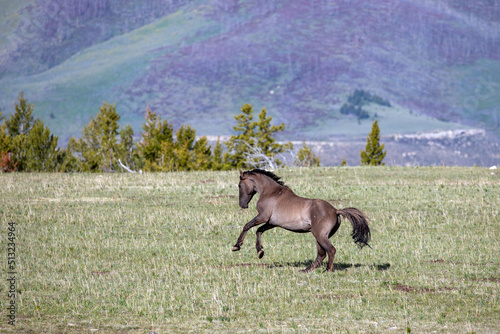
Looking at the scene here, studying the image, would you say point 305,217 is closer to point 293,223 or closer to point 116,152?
point 293,223

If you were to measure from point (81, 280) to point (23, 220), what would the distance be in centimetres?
1010

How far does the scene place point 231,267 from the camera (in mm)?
16875

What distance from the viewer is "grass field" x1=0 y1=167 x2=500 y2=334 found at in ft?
41.1

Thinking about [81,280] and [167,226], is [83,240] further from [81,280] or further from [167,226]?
[81,280]

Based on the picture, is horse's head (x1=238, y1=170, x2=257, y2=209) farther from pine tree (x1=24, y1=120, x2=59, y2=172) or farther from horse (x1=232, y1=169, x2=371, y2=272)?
pine tree (x1=24, y1=120, x2=59, y2=172)

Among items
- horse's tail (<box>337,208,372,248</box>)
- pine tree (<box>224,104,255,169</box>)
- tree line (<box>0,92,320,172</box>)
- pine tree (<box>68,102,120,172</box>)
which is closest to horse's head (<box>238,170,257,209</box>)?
horse's tail (<box>337,208,372,248</box>)

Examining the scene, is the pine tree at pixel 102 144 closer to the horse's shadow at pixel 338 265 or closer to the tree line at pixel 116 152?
the tree line at pixel 116 152

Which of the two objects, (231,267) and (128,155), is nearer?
(231,267)

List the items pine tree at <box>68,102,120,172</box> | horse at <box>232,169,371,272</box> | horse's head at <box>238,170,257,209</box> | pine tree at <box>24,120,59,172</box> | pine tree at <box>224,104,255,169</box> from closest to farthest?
horse at <box>232,169,371,272</box>, horse's head at <box>238,170,257,209</box>, pine tree at <box>24,120,59,172</box>, pine tree at <box>68,102,120,172</box>, pine tree at <box>224,104,255,169</box>

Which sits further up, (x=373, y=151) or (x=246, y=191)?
(x=373, y=151)

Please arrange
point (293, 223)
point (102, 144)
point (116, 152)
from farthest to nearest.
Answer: point (102, 144), point (116, 152), point (293, 223)

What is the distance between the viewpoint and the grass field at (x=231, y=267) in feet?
41.1

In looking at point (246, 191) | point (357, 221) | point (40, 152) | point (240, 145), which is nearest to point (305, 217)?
point (357, 221)

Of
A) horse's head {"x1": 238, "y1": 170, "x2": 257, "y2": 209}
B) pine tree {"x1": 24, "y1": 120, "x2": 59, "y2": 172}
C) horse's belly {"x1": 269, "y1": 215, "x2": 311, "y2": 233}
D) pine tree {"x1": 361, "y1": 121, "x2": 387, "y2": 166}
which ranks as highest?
pine tree {"x1": 361, "y1": 121, "x2": 387, "y2": 166}
